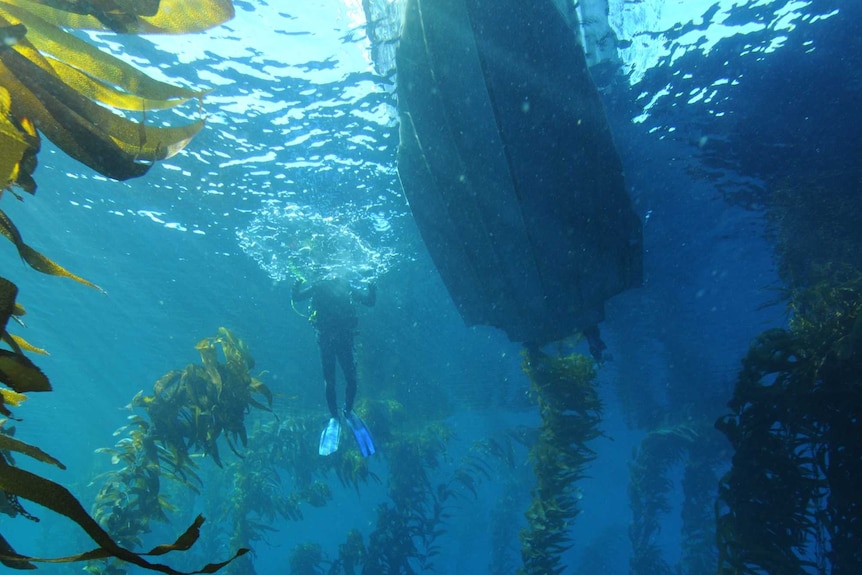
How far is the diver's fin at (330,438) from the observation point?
397 inches

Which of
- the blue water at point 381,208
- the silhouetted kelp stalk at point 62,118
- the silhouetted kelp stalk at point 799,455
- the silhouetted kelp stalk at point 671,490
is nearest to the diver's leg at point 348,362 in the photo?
the blue water at point 381,208

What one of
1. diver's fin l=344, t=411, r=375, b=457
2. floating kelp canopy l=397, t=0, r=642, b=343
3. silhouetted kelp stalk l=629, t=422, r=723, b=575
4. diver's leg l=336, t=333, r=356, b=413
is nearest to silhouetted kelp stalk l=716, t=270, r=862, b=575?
floating kelp canopy l=397, t=0, r=642, b=343

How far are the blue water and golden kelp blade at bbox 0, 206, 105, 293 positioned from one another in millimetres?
8137

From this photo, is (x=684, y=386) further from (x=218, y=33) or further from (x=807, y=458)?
(x=218, y=33)

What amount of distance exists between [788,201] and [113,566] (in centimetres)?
1576

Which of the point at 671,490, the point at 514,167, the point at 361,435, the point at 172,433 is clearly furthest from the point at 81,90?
the point at 671,490

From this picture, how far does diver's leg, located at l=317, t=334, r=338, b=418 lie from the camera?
1209 centimetres

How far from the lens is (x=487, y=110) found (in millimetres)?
5398

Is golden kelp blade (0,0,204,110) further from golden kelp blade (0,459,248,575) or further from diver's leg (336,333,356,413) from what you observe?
diver's leg (336,333,356,413)

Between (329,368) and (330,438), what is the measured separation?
2.64 m

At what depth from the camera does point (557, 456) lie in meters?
7.43

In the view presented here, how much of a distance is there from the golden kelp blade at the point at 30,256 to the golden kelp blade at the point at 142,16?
0.99m

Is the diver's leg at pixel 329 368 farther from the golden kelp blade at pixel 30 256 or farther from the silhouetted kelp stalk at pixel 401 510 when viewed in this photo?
the golden kelp blade at pixel 30 256

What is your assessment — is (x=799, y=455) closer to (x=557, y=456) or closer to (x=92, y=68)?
(x=557, y=456)
